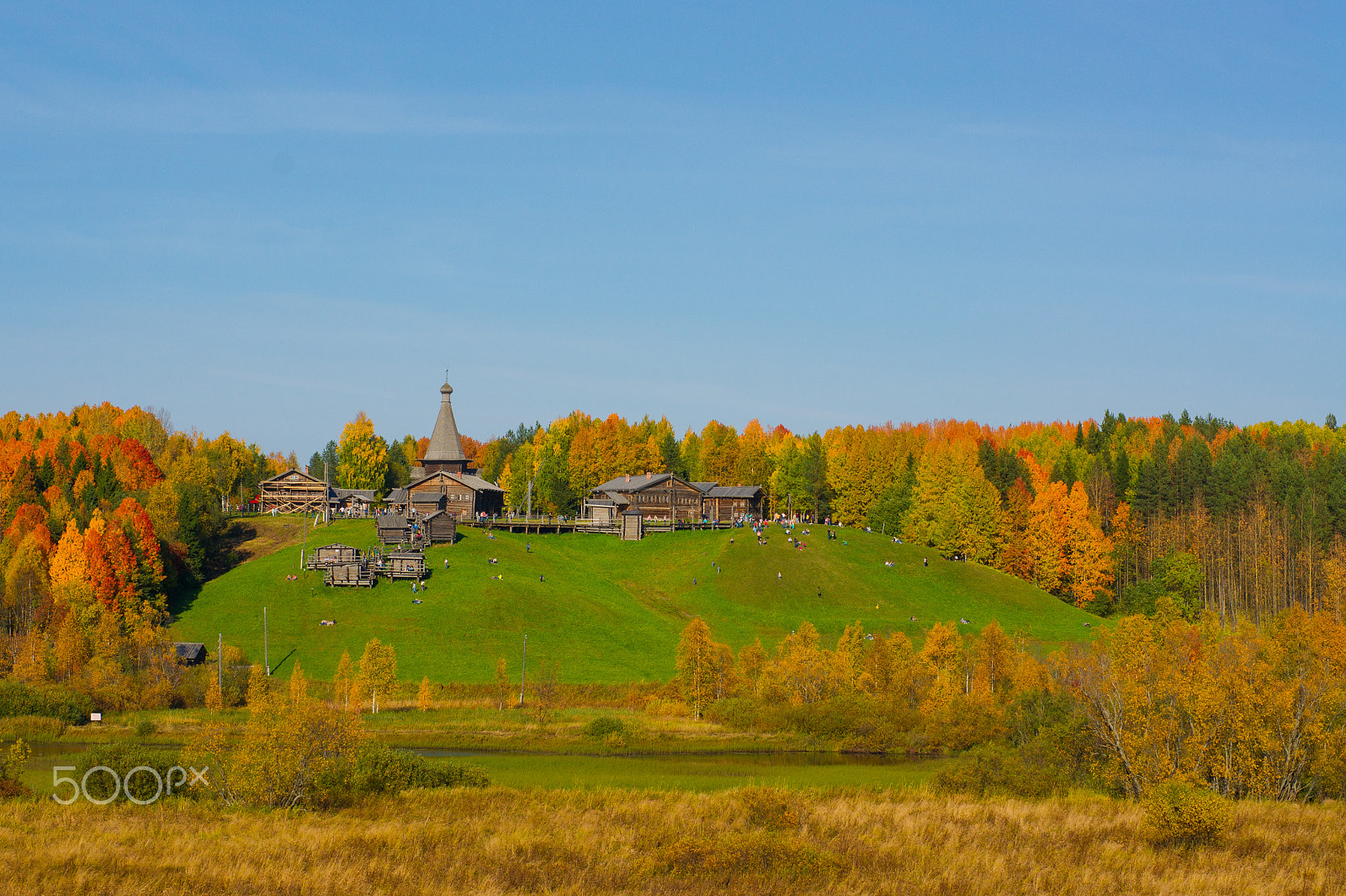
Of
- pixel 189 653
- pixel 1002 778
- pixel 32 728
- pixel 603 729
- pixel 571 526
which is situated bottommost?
pixel 603 729

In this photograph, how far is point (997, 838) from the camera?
33.2 meters

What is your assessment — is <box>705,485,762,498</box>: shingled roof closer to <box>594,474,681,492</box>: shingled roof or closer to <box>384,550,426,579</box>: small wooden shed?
<box>594,474,681,492</box>: shingled roof

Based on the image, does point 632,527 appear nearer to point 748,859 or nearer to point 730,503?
point 730,503

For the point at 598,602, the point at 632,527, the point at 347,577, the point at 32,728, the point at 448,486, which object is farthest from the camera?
the point at 448,486

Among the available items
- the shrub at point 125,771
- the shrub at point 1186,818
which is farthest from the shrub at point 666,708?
the shrub at point 1186,818

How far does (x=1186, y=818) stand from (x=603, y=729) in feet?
100

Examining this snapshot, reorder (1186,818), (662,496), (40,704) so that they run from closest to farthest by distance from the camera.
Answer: (1186,818) < (40,704) < (662,496)

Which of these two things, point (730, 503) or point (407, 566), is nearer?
point (407, 566)

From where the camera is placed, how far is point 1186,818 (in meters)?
32.3

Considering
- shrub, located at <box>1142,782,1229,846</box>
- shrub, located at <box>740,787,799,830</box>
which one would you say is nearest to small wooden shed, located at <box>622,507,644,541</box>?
shrub, located at <box>740,787,799,830</box>

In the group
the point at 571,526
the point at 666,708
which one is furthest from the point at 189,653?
the point at 571,526

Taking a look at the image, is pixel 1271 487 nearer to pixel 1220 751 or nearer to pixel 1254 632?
pixel 1254 632

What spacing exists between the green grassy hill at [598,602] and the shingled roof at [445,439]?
74.7 ft

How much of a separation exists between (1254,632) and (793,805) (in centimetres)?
4900
